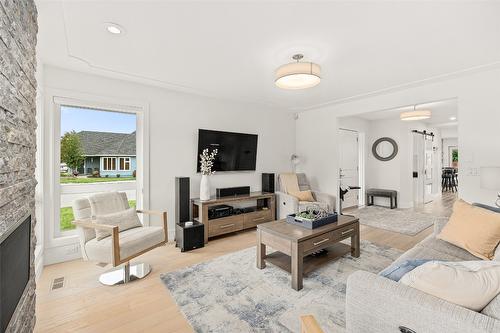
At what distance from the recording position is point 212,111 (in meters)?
4.31

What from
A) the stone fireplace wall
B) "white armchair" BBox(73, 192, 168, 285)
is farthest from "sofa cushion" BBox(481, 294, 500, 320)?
"white armchair" BBox(73, 192, 168, 285)

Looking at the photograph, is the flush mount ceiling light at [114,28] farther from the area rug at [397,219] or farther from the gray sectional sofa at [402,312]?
the area rug at [397,219]

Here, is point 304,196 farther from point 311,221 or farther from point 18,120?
point 18,120

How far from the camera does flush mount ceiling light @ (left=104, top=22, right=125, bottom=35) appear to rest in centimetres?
212

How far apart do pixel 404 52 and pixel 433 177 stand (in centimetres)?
714

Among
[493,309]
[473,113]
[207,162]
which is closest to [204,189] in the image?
[207,162]

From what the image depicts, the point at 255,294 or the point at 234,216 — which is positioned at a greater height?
the point at 234,216

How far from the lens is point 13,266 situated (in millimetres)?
1222

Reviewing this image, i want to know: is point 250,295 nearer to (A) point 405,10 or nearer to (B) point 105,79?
(A) point 405,10

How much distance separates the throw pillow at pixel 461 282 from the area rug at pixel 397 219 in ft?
11.3

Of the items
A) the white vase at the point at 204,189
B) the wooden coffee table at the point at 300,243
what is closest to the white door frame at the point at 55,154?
the white vase at the point at 204,189

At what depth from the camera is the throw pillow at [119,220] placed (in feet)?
8.16

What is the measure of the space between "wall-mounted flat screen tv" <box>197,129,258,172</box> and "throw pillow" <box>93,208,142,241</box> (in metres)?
1.45

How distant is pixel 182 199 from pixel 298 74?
2.38 metres
